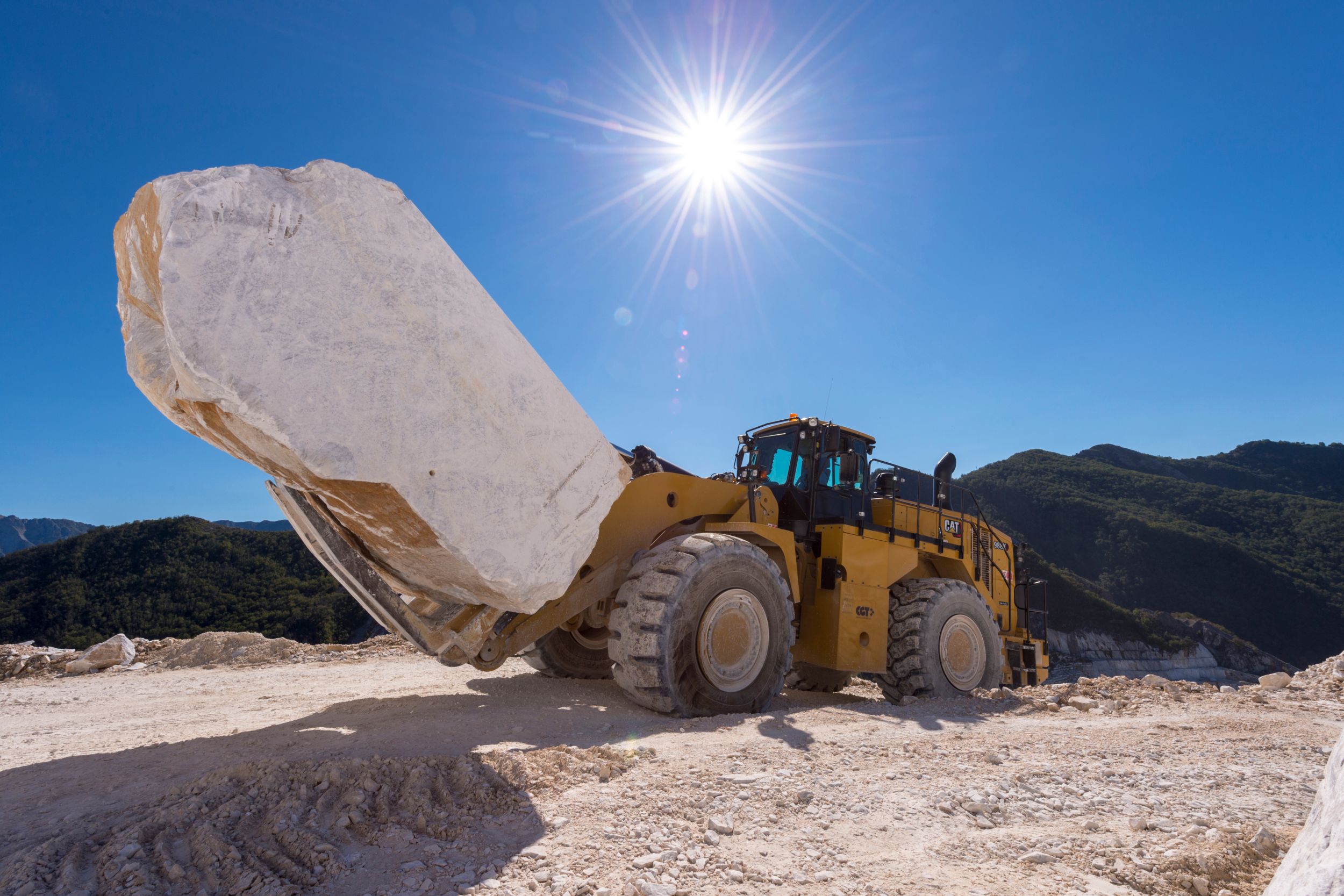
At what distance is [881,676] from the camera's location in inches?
332

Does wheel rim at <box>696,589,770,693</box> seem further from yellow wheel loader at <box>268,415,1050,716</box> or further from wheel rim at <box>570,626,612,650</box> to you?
wheel rim at <box>570,626,612,650</box>

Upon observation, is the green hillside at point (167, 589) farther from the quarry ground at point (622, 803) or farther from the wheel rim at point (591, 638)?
the quarry ground at point (622, 803)

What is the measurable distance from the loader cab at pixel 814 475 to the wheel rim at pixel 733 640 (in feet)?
6.84

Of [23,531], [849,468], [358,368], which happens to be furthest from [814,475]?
[23,531]

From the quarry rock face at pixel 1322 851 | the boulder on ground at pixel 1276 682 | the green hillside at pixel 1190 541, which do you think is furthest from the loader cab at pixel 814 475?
the green hillside at pixel 1190 541

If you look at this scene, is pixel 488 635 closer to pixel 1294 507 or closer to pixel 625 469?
pixel 625 469

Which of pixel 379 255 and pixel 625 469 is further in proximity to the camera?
pixel 625 469

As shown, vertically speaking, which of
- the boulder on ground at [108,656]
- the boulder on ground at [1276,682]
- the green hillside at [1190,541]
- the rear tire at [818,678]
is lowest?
the boulder on ground at [108,656]

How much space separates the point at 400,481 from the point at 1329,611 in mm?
78542

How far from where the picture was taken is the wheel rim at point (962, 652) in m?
8.43

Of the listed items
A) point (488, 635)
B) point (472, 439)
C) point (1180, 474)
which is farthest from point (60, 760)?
point (1180, 474)

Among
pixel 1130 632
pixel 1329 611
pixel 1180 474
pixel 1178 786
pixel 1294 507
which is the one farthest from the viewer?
pixel 1180 474

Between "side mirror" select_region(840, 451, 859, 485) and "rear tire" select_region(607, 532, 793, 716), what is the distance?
222 centimetres

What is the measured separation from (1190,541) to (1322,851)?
243 ft
